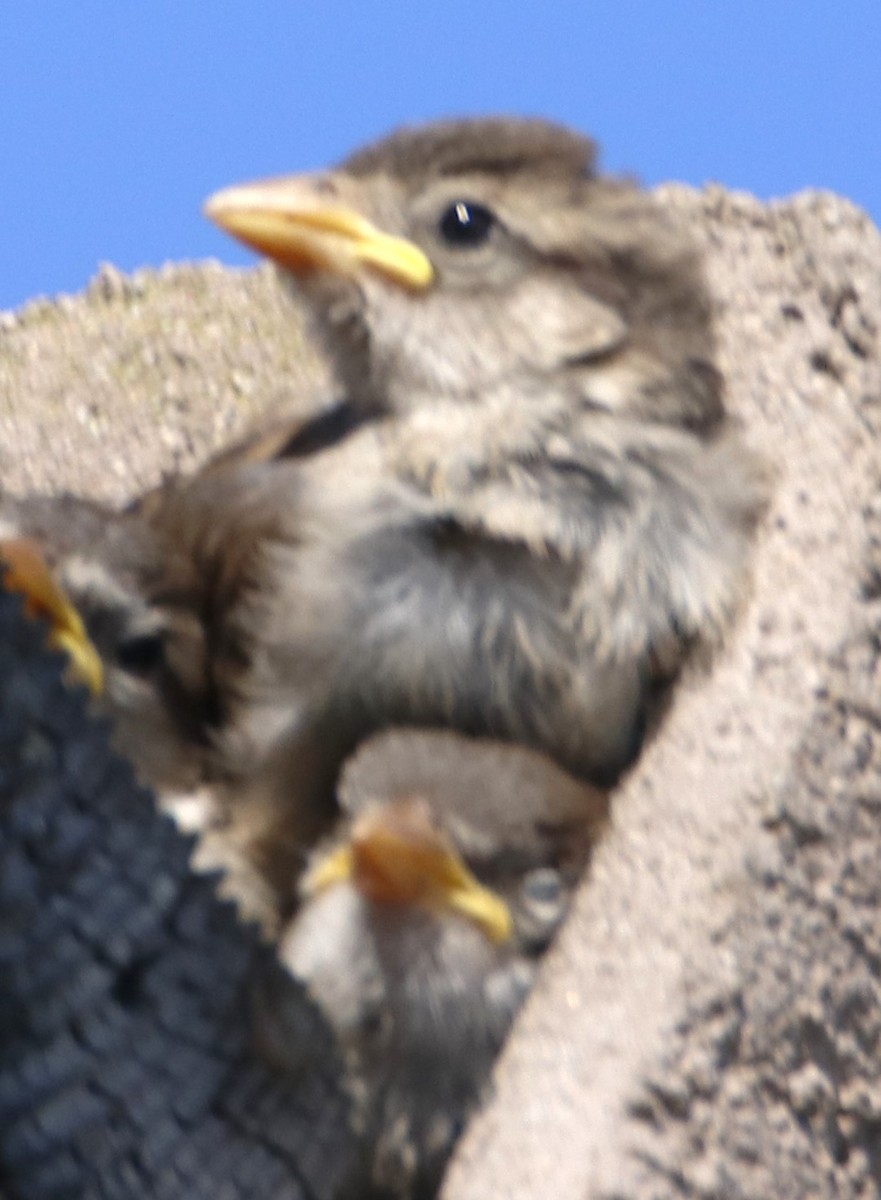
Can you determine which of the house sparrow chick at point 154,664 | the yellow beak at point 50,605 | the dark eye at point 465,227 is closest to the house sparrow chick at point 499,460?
the dark eye at point 465,227

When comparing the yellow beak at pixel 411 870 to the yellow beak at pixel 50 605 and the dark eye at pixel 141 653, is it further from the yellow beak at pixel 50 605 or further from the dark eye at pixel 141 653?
the dark eye at pixel 141 653

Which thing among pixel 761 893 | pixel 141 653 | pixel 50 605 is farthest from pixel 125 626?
pixel 761 893

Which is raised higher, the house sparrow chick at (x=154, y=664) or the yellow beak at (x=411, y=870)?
the house sparrow chick at (x=154, y=664)

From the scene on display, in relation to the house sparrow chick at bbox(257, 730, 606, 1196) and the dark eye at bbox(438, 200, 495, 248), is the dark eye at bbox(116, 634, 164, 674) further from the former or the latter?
the dark eye at bbox(438, 200, 495, 248)

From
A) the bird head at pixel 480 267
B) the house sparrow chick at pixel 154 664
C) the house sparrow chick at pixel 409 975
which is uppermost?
the bird head at pixel 480 267

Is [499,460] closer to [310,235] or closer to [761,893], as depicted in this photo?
[310,235]

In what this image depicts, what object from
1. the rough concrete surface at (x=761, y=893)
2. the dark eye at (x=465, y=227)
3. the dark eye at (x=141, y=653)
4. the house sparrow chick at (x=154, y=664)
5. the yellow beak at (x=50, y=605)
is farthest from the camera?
the dark eye at (x=465, y=227)

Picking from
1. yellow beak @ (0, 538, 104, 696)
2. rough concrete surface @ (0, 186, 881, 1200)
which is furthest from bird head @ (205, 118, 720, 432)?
yellow beak @ (0, 538, 104, 696)
